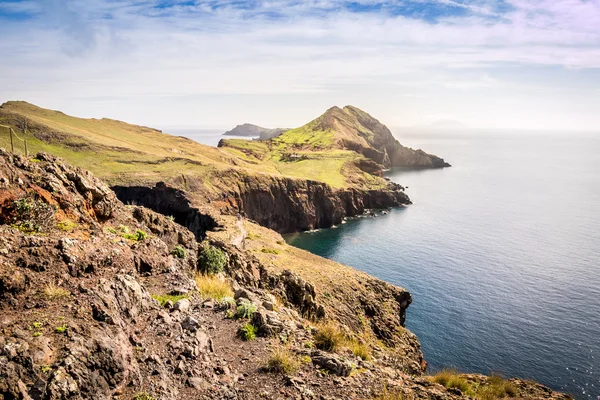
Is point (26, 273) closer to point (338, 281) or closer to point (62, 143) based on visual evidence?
point (338, 281)

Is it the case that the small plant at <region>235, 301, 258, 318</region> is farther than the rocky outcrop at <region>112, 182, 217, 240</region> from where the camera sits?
No

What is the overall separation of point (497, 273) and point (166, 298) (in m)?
72.9

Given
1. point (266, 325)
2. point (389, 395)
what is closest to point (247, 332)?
point (266, 325)

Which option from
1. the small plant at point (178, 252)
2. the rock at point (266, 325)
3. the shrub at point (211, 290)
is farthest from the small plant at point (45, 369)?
the small plant at point (178, 252)

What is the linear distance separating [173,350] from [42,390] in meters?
4.08

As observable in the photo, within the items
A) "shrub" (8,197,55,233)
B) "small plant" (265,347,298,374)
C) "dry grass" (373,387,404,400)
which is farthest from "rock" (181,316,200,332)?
"dry grass" (373,387,404,400)

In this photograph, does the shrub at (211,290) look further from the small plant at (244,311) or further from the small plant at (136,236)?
the small plant at (136,236)

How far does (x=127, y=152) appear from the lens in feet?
335

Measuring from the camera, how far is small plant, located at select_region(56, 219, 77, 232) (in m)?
13.6

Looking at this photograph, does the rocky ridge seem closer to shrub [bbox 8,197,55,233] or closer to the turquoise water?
shrub [bbox 8,197,55,233]

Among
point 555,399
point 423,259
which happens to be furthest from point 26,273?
point 423,259

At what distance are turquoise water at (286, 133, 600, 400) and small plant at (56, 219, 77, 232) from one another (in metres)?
45.3

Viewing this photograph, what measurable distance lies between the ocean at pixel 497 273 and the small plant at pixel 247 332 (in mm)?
35987

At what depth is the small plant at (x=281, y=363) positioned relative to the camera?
1209 centimetres
